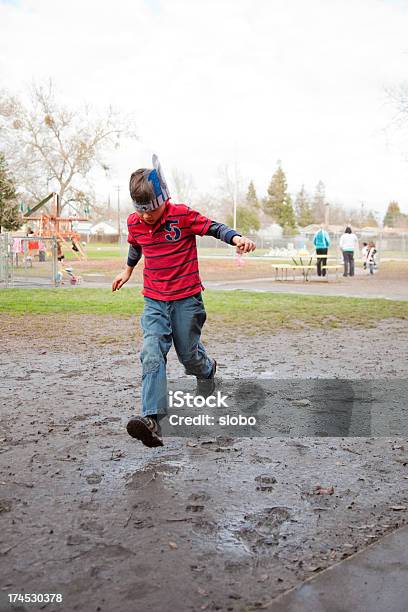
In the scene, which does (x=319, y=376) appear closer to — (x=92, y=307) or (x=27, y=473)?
(x=27, y=473)

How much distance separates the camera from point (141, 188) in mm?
3973

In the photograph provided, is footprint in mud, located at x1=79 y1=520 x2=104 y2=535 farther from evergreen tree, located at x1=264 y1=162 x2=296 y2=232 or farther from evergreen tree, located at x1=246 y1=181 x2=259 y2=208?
evergreen tree, located at x1=246 y1=181 x2=259 y2=208

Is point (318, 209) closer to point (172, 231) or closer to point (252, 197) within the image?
point (252, 197)

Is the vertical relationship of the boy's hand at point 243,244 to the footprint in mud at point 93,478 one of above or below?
above

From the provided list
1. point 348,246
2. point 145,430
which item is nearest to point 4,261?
point 348,246

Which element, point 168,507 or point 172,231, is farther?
point 172,231

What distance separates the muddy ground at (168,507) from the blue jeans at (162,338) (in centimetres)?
37

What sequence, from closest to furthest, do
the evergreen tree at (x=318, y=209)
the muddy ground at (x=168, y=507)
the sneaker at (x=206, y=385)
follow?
the muddy ground at (x=168, y=507), the sneaker at (x=206, y=385), the evergreen tree at (x=318, y=209)

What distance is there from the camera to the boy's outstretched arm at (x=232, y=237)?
4029 millimetres

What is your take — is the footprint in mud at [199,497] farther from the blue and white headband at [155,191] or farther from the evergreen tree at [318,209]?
the evergreen tree at [318,209]

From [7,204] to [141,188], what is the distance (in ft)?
83.5

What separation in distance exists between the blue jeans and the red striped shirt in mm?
74

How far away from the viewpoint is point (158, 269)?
4.30 meters

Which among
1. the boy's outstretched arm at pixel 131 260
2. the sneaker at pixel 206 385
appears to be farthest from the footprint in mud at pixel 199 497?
the boy's outstretched arm at pixel 131 260
